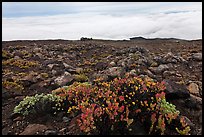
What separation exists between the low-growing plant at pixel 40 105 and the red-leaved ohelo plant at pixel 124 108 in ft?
1.12

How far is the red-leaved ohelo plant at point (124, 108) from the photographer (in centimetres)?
672

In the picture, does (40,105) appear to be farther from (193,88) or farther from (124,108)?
(193,88)

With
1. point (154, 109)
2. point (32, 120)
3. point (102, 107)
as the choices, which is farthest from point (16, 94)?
point (154, 109)

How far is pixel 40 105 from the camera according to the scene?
339 inches

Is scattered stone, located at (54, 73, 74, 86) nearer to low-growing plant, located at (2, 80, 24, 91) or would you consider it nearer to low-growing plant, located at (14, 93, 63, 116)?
low-growing plant, located at (2, 80, 24, 91)

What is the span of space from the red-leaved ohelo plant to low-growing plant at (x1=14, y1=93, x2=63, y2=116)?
0.34 m

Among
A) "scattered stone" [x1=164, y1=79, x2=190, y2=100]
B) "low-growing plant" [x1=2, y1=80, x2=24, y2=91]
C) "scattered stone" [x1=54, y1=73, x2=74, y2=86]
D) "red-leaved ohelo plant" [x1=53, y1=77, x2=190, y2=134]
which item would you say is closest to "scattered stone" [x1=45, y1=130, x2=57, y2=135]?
"red-leaved ohelo plant" [x1=53, y1=77, x2=190, y2=134]

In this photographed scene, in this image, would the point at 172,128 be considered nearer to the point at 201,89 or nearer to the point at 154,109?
the point at 154,109

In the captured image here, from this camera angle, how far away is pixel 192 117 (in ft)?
26.8

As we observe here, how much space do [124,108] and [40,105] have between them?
2.68 meters

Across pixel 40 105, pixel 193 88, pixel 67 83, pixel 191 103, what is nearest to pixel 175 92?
pixel 191 103

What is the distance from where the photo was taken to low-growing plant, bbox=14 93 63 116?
8454 millimetres

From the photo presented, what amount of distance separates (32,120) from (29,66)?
30.8 ft

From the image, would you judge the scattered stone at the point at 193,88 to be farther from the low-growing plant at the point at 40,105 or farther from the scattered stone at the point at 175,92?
the low-growing plant at the point at 40,105
